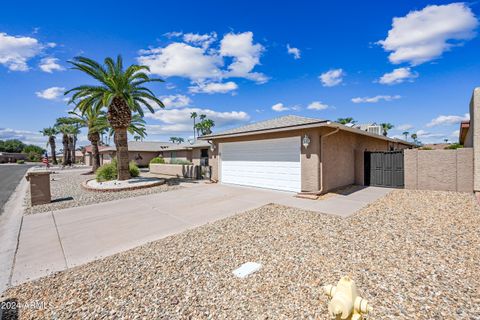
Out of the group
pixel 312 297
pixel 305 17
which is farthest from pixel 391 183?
pixel 312 297

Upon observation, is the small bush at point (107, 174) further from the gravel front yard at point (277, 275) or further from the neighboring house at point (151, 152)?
the neighboring house at point (151, 152)

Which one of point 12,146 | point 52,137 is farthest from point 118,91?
point 12,146

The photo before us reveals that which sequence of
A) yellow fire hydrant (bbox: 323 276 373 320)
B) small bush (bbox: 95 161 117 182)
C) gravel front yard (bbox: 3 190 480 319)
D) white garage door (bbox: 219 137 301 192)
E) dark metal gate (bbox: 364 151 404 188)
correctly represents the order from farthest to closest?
small bush (bbox: 95 161 117 182), dark metal gate (bbox: 364 151 404 188), white garage door (bbox: 219 137 301 192), gravel front yard (bbox: 3 190 480 319), yellow fire hydrant (bbox: 323 276 373 320)

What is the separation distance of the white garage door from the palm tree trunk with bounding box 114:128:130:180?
603cm

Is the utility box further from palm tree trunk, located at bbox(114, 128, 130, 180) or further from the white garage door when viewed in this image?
the white garage door

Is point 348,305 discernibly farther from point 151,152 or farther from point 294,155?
point 151,152

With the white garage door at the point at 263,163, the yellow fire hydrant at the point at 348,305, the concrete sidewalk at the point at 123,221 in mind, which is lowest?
the concrete sidewalk at the point at 123,221

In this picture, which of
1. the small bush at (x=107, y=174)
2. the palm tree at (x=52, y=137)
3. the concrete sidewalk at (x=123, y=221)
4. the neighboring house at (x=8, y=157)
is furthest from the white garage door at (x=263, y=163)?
the neighboring house at (x=8, y=157)

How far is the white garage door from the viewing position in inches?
391

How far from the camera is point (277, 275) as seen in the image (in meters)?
3.35

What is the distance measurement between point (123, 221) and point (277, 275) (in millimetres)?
5113

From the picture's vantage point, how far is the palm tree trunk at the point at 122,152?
44.9 ft

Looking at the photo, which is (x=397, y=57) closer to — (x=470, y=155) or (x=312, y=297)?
(x=470, y=155)

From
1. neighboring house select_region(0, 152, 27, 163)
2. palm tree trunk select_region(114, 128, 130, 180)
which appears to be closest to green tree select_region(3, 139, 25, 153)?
A: neighboring house select_region(0, 152, 27, 163)
